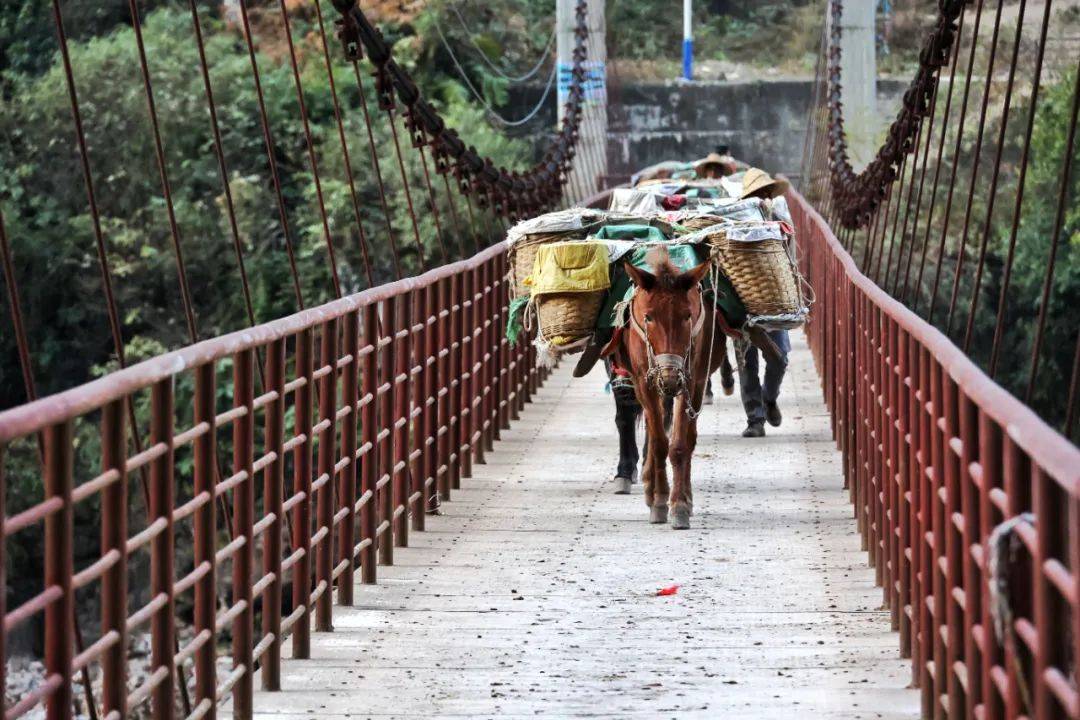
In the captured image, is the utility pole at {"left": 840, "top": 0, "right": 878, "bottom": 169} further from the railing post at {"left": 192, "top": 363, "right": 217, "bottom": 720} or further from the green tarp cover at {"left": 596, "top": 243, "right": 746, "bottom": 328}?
the railing post at {"left": 192, "top": 363, "right": 217, "bottom": 720}

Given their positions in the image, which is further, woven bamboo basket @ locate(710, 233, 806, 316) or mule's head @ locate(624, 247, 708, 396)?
woven bamboo basket @ locate(710, 233, 806, 316)

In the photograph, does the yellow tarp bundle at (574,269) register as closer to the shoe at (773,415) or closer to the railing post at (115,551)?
the shoe at (773,415)

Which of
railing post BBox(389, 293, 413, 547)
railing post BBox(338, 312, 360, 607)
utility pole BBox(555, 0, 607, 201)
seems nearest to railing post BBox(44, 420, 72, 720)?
railing post BBox(338, 312, 360, 607)

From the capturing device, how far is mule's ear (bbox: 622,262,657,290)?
25.3 feet

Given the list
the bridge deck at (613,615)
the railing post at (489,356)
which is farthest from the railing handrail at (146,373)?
the railing post at (489,356)

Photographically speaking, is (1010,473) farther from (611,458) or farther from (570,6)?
(570,6)

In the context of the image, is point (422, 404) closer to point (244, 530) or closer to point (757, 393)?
point (244, 530)

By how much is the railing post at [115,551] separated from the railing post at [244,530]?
999 mm

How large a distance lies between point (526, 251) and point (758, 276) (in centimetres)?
110

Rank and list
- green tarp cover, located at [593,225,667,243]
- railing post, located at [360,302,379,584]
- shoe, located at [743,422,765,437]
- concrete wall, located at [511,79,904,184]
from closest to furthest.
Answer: railing post, located at [360,302,379,584], green tarp cover, located at [593,225,667,243], shoe, located at [743,422,765,437], concrete wall, located at [511,79,904,184]

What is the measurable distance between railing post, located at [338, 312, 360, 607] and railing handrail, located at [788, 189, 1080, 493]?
1.70 m

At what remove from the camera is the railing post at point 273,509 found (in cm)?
517

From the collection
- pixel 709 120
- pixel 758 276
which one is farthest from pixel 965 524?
pixel 709 120

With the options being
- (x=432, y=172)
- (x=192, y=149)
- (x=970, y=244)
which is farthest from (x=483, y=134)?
(x=970, y=244)
